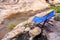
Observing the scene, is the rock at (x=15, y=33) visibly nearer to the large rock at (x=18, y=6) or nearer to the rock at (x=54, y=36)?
the rock at (x=54, y=36)

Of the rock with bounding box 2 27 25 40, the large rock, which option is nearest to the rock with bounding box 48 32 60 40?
the rock with bounding box 2 27 25 40

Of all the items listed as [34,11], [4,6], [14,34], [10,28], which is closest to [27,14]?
[34,11]

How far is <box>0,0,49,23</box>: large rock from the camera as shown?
563 inches

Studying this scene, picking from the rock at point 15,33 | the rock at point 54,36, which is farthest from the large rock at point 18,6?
the rock at point 54,36

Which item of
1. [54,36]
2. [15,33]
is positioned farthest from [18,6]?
[54,36]

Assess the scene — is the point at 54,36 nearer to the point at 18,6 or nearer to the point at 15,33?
the point at 15,33

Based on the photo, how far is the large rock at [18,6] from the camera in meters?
14.3

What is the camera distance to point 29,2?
52.2 ft

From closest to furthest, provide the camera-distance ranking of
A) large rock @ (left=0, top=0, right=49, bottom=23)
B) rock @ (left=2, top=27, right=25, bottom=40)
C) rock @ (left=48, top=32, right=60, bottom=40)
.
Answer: rock @ (left=48, top=32, right=60, bottom=40), rock @ (left=2, top=27, right=25, bottom=40), large rock @ (left=0, top=0, right=49, bottom=23)

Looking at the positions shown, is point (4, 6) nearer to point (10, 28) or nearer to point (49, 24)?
point (10, 28)

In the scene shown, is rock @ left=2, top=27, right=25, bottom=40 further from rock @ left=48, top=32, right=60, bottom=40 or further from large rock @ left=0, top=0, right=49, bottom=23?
large rock @ left=0, top=0, right=49, bottom=23

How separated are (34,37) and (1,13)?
16.5ft

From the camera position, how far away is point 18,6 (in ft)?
49.9

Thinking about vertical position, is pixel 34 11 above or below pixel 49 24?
below
